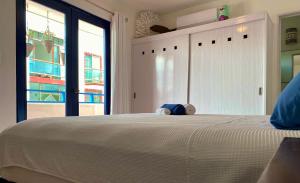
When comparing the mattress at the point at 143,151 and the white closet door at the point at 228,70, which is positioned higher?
the white closet door at the point at 228,70

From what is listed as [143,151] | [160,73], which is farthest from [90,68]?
[143,151]

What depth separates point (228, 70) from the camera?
3.04m

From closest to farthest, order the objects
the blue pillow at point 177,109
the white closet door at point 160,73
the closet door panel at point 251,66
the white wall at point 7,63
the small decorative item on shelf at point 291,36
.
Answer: the blue pillow at point 177,109, the white wall at point 7,63, the closet door panel at point 251,66, the small decorative item on shelf at point 291,36, the white closet door at point 160,73

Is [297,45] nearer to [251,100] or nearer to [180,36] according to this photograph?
[251,100]

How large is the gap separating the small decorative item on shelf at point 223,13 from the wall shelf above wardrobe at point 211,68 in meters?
0.18

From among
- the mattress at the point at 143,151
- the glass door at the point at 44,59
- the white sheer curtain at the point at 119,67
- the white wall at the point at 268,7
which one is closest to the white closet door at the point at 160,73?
→ the white sheer curtain at the point at 119,67

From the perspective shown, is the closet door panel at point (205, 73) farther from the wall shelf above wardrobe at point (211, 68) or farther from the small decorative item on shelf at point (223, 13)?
the small decorative item on shelf at point (223, 13)

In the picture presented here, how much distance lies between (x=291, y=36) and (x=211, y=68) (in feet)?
3.36

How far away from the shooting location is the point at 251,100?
2.84 meters

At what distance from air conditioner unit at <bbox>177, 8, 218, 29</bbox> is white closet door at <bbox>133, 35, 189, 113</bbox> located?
0.29 m

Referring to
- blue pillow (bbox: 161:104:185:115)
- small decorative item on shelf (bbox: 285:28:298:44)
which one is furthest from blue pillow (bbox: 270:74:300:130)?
small decorative item on shelf (bbox: 285:28:298:44)

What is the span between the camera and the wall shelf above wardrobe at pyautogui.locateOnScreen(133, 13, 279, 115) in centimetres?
280

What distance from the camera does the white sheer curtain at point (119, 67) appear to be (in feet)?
11.7

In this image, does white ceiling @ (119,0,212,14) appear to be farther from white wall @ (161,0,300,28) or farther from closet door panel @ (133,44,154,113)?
closet door panel @ (133,44,154,113)
